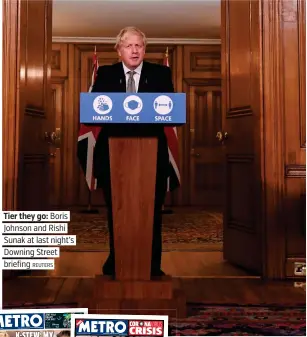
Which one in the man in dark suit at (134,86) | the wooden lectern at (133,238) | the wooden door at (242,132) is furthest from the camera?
the wooden door at (242,132)

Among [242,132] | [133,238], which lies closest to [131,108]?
[133,238]

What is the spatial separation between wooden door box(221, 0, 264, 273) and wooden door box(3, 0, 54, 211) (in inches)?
46.9

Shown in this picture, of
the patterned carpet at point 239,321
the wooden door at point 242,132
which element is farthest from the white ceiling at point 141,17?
the patterned carpet at point 239,321

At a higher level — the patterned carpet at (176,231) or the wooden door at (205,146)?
the wooden door at (205,146)

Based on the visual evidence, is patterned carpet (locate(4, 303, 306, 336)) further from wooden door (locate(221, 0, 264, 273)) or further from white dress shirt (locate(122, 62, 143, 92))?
white dress shirt (locate(122, 62, 143, 92))

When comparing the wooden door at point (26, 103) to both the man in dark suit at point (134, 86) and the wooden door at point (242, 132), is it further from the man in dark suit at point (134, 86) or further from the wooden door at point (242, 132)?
the wooden door at point (242, 132)

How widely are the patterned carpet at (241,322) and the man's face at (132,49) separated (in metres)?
1.15

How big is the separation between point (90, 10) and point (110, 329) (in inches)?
180

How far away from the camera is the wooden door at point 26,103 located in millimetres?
2645

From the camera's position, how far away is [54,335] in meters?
1.49

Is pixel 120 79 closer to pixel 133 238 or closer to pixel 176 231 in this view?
pixel 133 238

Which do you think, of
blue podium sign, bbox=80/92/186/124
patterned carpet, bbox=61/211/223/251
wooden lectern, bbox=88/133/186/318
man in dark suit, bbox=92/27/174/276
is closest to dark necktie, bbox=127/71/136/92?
man in dark suit, bbox=92/27/174/276

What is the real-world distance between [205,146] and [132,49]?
15.4ft

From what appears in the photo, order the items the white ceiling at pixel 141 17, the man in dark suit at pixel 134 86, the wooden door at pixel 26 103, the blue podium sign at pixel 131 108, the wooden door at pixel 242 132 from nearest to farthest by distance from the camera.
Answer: the blue podium sign at pixel 131 108 → the man in dark suit at pixel 134 86 → the wooden door at pixel 26 103 → the wooden door at pixel 242 132 → the white ceiling at pixel 141 17
